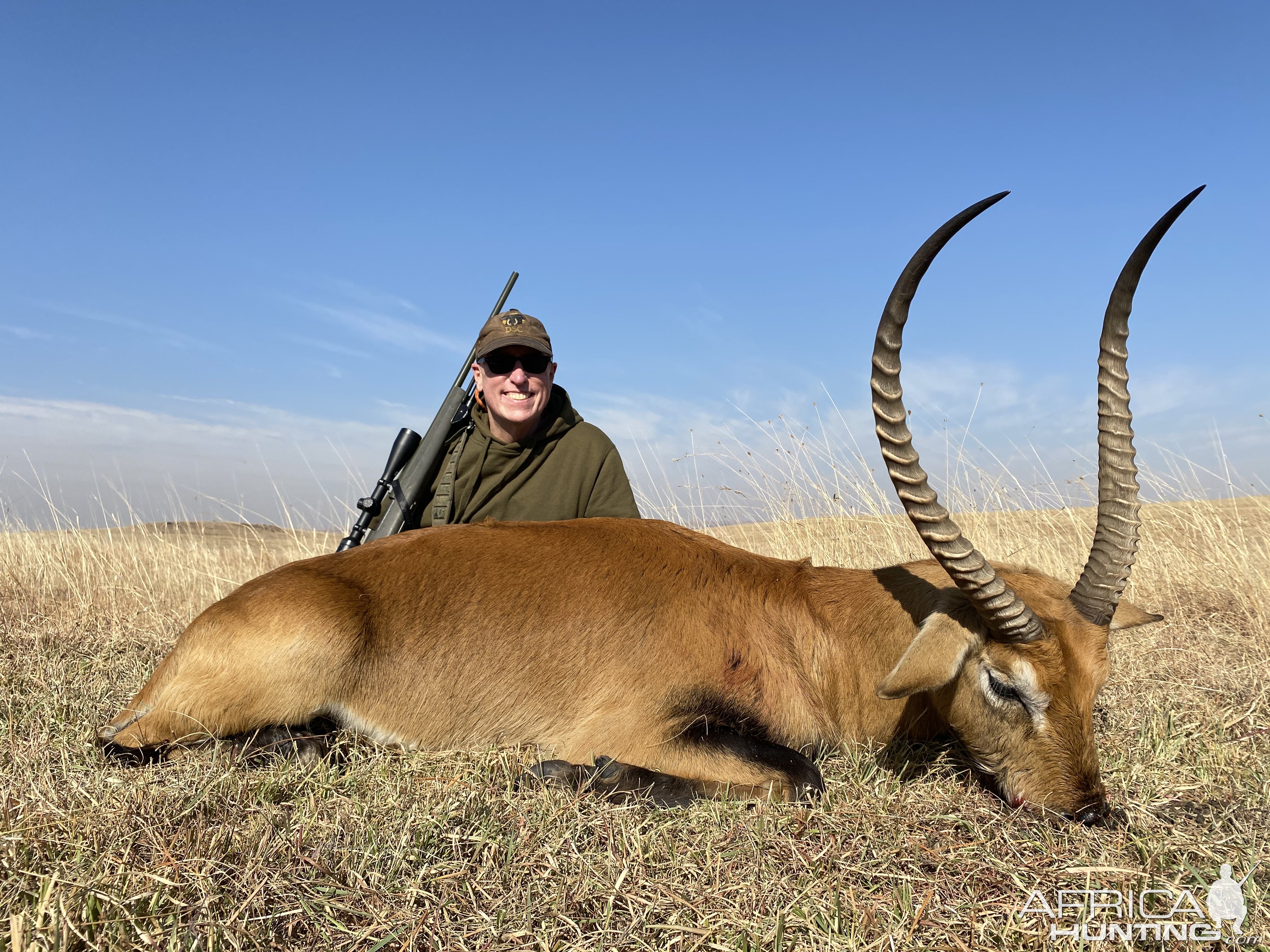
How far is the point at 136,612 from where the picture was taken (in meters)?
6.61

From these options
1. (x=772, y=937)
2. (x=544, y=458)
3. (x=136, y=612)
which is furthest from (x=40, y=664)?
(x=772, y=937)

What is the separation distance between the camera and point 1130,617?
356 centimetres

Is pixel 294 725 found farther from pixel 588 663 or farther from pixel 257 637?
pixel 588 663

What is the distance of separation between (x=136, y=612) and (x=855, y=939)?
21.3ft

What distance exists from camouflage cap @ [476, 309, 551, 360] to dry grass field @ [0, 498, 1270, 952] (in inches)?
117

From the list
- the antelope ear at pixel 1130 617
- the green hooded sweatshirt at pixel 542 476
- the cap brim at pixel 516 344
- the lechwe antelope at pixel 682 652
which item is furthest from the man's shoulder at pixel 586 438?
the antelope ear at pixel 1130 617

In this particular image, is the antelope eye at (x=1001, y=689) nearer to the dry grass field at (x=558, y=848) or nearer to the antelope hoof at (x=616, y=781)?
the dry grass field at (x=558, y=848)

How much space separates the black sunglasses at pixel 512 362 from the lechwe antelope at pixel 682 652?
→ 2.16 meters

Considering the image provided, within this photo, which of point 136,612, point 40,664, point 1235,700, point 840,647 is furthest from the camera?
point 136,612

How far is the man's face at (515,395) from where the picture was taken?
18.7 feet

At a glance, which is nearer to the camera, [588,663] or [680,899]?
[680,899]

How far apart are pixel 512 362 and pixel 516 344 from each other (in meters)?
0.26

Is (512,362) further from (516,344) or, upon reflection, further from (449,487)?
(449,487)

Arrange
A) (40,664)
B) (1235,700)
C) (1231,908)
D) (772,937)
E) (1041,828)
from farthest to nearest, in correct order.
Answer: (40,664)
(1235,700)
(1041,828)
(1231,908)
(772,937)
